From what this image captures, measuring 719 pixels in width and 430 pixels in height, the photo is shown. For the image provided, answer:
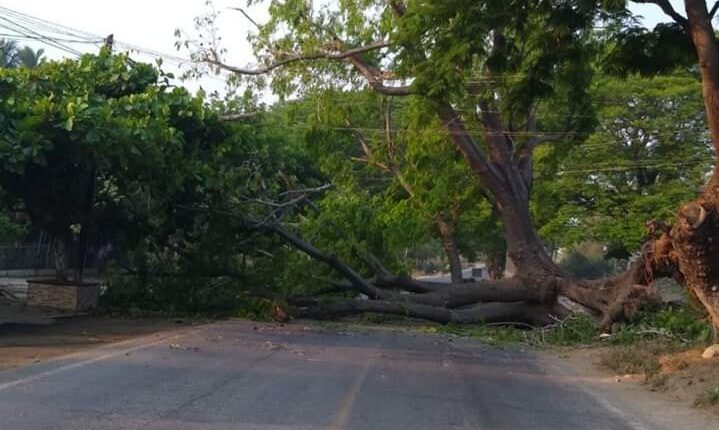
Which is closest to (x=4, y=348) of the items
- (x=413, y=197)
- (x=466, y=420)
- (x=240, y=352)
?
(x=240, y=352)

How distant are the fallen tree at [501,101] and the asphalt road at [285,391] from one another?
386 cm

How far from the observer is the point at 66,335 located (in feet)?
55.0

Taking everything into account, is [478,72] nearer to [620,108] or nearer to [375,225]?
[375,225]

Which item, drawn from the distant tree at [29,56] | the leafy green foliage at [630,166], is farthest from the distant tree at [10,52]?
the leafy green foliage at [630,166]

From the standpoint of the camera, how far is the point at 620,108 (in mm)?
35188

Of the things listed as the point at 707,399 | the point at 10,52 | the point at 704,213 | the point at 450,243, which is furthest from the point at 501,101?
the point at 10,52

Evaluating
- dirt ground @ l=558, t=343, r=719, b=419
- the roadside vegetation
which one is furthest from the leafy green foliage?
dirt ground @ l=558, t=343, r=719, b=419

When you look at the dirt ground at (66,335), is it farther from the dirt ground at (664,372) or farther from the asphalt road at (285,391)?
the dirt ground at (664,372)

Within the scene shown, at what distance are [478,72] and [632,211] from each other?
16.2 metres

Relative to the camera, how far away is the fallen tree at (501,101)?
14.6 m

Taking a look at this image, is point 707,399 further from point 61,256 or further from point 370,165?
point 370,165

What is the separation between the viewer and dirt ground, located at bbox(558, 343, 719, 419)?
1242 cm

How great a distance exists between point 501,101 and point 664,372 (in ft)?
28.2

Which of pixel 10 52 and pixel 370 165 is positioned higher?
pixel 10 52
